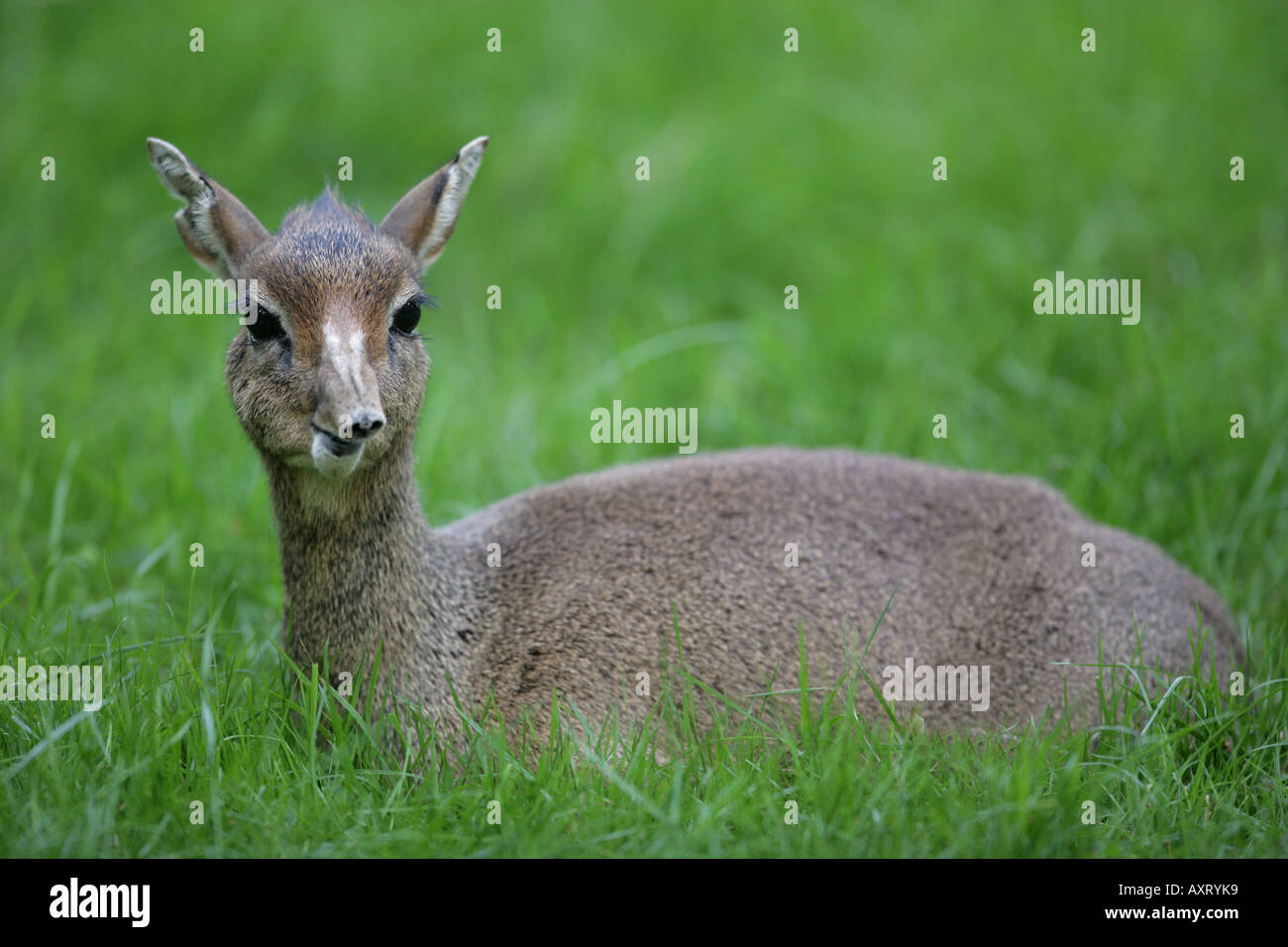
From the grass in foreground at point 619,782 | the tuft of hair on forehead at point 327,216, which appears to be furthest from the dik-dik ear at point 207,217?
the grass in foreground at point 619,782

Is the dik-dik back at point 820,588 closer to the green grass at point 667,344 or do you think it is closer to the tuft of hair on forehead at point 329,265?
the green grass at point 667,344

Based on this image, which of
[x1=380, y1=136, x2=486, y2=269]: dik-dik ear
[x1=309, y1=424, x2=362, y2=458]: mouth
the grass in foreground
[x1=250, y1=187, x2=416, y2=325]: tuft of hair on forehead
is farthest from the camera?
[x1=380, y1=136, x2=486, y2=269]: dik-dik ear

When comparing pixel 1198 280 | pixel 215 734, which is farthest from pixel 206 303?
pixel 1198 280

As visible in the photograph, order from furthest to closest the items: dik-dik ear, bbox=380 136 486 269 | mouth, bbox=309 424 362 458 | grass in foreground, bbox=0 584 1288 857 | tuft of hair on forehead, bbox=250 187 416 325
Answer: dik-dik ear, bbox=380 136 486 269, tuft of hair on forehead, bbox=250 187 416 325, mouth, bbox=309 424 362 458, grass in foreground, bbox=0 584 1288 857

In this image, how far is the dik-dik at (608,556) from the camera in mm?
4297

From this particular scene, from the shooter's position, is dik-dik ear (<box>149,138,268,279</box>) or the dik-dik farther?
dik-dik ear (<box>149,138,268,279</box>)

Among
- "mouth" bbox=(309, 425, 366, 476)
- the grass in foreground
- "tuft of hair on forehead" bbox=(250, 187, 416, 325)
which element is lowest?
the grass in foreground

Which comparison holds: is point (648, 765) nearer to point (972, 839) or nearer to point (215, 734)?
point (972, 839)

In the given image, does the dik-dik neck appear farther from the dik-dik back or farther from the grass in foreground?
the dik-dik back

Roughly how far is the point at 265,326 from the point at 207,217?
53cm

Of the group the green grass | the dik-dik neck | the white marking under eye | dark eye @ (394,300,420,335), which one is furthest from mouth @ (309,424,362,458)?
the green grass

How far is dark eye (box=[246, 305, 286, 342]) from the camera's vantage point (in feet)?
14.0

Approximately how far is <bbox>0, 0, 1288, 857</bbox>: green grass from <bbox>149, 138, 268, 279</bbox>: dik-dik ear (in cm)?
139

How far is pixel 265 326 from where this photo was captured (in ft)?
14.1
